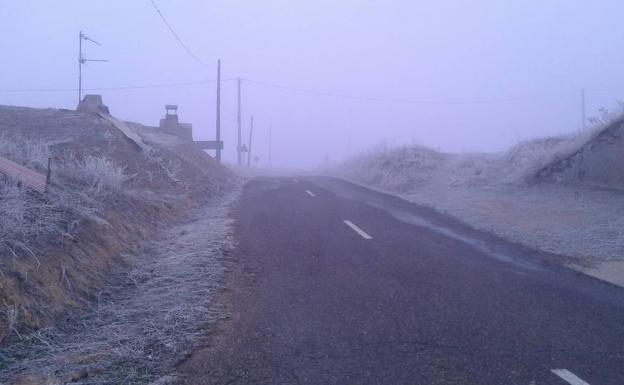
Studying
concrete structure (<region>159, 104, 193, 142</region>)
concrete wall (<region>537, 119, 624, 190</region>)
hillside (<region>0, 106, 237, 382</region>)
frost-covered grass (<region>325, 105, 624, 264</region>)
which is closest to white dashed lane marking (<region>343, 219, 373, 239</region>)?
frost-covered grass (<region>325, 105, 624, 264</region>)

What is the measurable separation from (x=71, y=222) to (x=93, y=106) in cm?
1670

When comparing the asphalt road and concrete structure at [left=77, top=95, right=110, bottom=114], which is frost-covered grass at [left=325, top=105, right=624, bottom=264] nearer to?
the asphalt road

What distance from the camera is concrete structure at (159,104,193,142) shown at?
119ft

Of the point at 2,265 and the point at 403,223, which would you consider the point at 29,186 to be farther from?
the point at 403,223

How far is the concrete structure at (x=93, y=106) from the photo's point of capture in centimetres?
2283

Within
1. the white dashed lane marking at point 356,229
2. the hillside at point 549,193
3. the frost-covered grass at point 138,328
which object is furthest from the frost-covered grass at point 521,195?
the frost-covered grass at point 138,328

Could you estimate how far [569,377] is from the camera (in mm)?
4645

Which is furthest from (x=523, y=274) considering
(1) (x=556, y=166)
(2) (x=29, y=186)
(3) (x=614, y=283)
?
(1) (x=556, y=166)

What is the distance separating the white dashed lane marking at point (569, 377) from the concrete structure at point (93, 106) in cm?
2126

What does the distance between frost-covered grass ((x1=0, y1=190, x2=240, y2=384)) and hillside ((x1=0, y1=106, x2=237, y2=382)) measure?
0.20m

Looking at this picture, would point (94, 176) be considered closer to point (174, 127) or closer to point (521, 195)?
point (521, 195)

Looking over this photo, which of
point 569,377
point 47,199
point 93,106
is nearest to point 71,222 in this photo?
point 47,199

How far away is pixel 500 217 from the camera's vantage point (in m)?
13.9

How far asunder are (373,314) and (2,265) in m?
4.16
